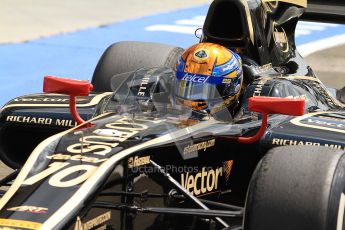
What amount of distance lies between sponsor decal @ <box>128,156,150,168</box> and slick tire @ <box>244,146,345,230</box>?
1.65 feet

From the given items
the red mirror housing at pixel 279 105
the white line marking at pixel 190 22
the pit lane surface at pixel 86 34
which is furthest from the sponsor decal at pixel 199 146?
the white line marking at pixel 190 22

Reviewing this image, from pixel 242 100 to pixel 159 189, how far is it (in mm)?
1022

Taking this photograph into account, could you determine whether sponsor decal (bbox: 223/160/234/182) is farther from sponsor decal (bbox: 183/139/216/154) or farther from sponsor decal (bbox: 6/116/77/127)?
sponsor decal (bbox: 6/116/77/127)

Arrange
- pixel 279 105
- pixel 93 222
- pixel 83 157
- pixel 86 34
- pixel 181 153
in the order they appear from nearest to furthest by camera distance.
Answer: pixel 93 222
pixel 83 157
pixel 279 105
pixel 181 153
pixel 86 34

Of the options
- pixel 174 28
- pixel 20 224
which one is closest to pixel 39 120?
pixel 20 224

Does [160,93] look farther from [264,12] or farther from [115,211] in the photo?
[264,12]

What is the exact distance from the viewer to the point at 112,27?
11.2m

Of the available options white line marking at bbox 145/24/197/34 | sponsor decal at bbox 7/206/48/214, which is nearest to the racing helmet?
sponsor decal at bbox 7/206/48/214

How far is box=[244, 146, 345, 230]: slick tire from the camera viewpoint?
3.13 meters

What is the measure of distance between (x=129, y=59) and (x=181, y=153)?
6.11ft

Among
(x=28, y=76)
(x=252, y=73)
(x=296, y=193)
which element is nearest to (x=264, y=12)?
(x=252, y=73)

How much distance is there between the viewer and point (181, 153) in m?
3.69

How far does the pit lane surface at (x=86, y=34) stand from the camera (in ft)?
29.1

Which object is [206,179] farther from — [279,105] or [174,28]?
[174,28]
